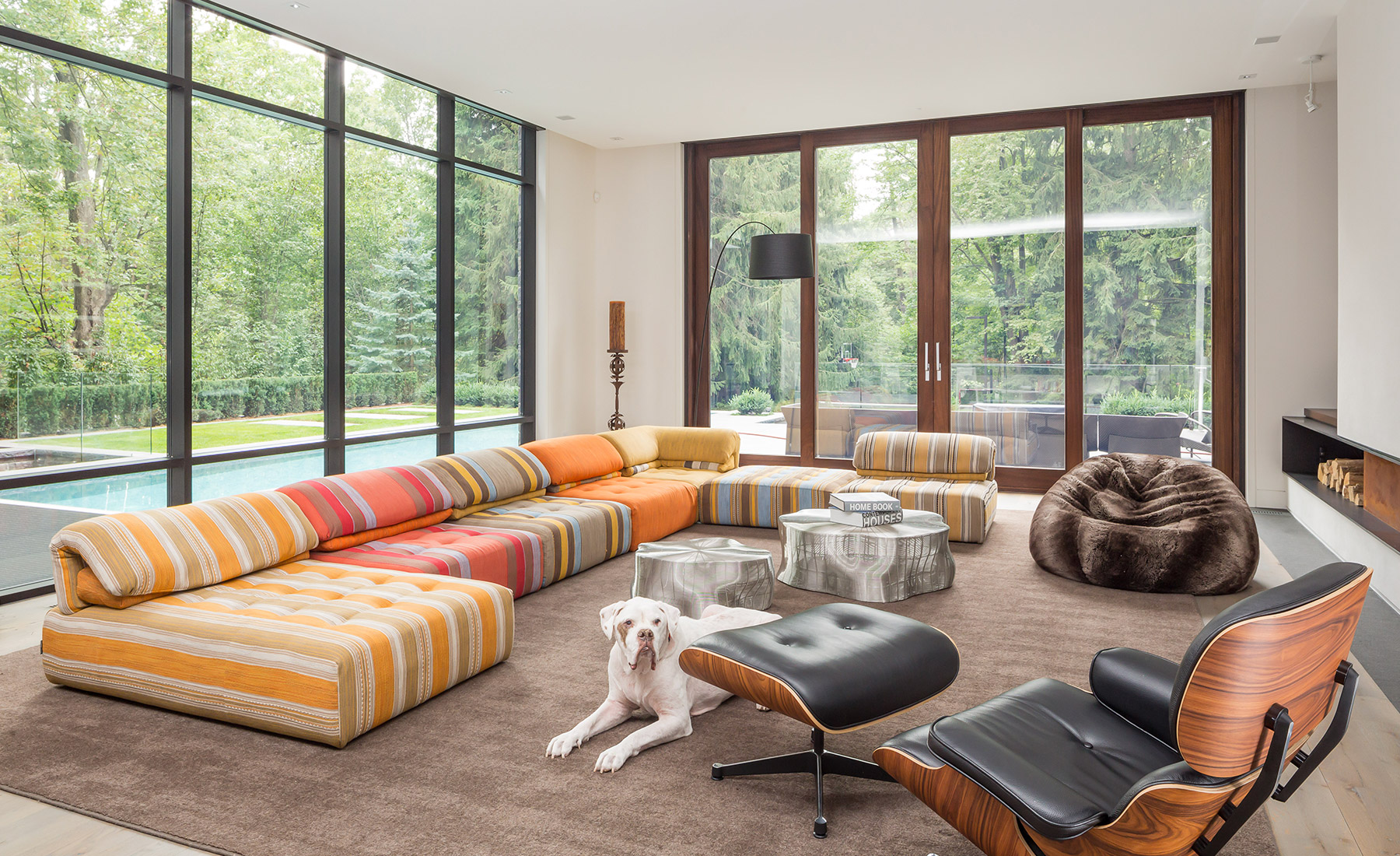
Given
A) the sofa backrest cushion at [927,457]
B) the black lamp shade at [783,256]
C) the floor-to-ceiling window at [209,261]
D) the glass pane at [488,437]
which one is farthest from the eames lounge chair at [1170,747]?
the glass pane at [488,437]

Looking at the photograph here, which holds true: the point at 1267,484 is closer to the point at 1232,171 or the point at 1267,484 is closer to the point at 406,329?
the point at 1232,171

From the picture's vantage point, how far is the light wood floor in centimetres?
201

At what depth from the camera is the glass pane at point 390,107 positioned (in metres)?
5.83

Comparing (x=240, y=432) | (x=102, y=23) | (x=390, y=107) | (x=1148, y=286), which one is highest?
(x=390, y=107)

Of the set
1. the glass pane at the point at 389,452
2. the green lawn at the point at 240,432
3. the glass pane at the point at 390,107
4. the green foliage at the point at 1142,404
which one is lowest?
the glass pane at the point at 389,452

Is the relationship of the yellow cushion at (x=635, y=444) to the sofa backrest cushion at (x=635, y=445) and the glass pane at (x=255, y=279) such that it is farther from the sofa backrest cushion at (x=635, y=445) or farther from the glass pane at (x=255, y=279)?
the glass pane at (x=255, y=279)

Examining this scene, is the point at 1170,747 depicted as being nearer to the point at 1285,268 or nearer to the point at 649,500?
the point at 649,500

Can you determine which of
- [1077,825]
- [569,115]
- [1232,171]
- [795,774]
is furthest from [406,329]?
[1232,171]

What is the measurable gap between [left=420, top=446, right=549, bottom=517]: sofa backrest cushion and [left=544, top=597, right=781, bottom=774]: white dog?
207 centimetres

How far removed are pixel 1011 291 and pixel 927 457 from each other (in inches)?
86.3

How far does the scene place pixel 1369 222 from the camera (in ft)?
13.9

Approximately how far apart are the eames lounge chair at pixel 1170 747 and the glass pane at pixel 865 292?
5.97 metres

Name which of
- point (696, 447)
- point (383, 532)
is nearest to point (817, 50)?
point (696, 447)

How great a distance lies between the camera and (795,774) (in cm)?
238
